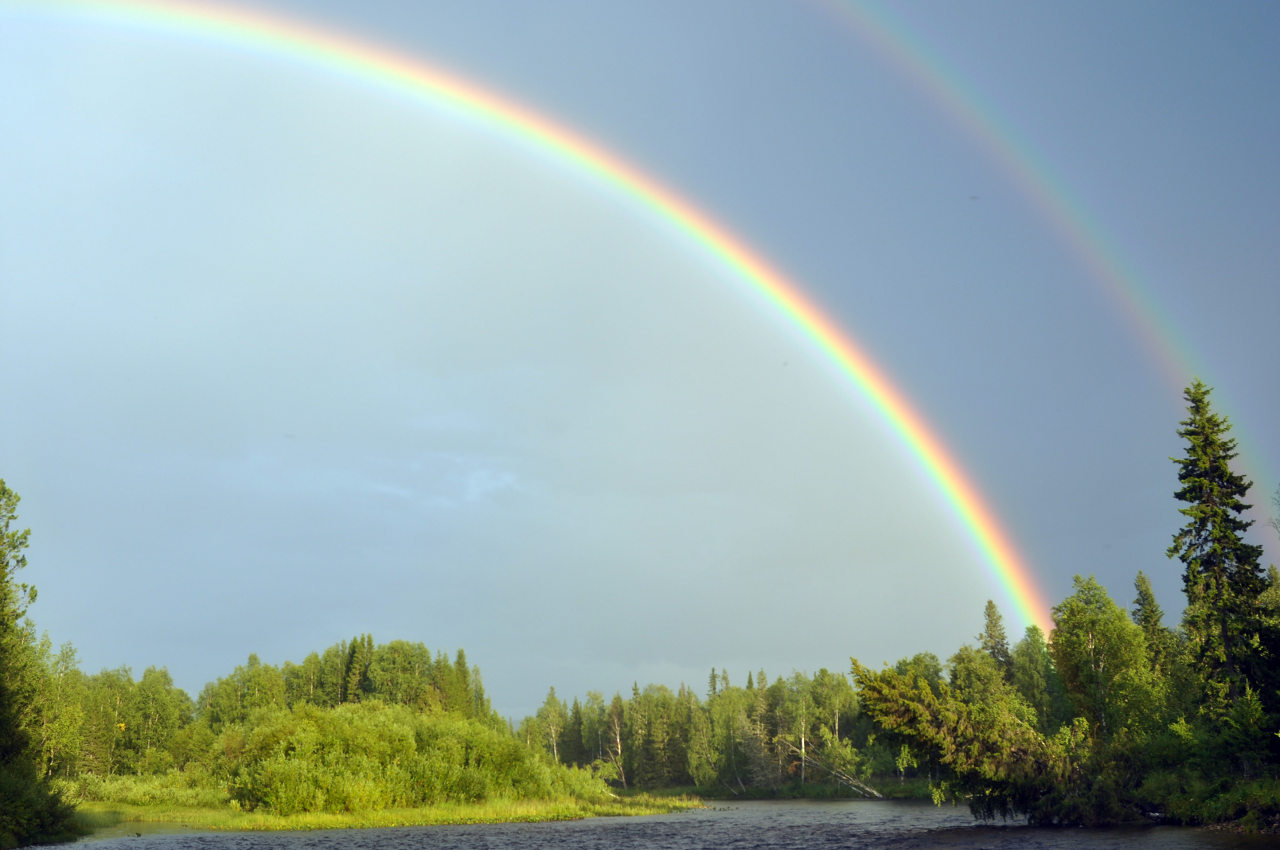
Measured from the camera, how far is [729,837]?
207 feet

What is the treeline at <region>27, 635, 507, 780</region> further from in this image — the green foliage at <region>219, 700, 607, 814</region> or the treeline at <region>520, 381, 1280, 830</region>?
the treeline at <region>520, 381, 1280, 830</region>

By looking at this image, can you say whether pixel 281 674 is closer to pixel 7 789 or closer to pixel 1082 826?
pixel 7 789

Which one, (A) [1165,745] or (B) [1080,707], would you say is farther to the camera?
(B) [1080,707]

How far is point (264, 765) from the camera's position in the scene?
77188mm

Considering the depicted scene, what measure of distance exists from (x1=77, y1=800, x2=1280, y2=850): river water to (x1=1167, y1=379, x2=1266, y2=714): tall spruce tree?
33.6 ft

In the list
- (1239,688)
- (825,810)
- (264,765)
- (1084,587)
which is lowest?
(825,810)

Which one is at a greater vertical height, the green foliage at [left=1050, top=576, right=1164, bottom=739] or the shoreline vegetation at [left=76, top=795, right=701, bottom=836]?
the green foliage at [left=1050, top=576, right=1164, bottom=739]

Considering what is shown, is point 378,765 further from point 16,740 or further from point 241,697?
point 241,697

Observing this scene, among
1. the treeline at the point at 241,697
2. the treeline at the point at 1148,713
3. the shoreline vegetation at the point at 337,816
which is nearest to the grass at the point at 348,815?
the shoreline vegetation at the point at 337,816

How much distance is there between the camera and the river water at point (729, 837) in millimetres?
49938

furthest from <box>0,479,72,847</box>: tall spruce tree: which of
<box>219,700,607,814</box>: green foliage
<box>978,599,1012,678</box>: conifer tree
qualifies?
<box>978,599,1012,678</box>: conifer tree

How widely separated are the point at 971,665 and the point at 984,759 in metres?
69.5

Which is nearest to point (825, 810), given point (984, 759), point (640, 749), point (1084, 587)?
point (1084, 587)

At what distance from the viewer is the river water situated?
49.9 m
